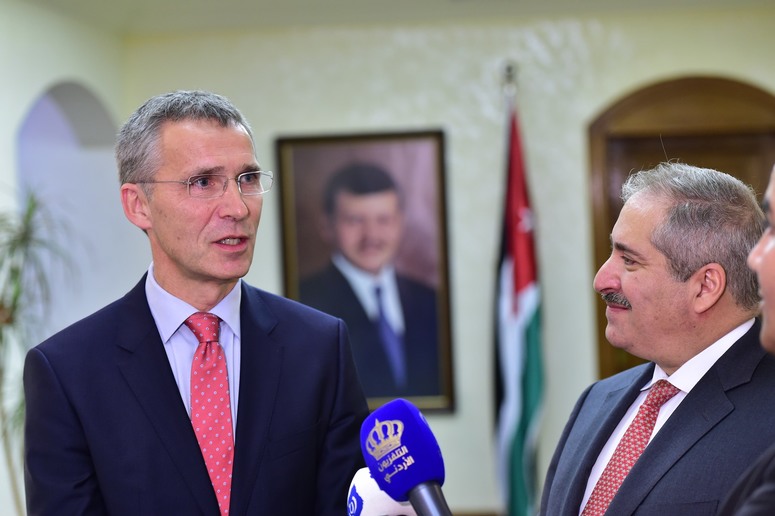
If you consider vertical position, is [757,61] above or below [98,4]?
below

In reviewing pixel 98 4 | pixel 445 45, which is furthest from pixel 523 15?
pixel 98 4

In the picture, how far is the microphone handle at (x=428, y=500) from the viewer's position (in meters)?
1.46

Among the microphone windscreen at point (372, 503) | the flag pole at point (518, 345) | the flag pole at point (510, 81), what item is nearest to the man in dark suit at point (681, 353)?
the microphone windscreen at point (372, 503)

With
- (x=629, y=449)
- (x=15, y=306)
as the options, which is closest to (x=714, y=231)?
(x=629, y=449)

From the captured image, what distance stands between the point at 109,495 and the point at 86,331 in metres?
0.32

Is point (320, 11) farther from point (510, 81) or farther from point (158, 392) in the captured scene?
point (158, 392)

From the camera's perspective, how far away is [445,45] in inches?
237

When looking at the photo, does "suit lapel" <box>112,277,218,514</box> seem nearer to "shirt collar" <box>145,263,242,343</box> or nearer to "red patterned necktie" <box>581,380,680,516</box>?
"shirt collar" <box>145,263,242,343</box>

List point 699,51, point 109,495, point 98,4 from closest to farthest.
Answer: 1. point 109,495
2. point 98,4
3. point 699,51

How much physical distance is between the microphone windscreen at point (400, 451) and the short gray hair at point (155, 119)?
727 millimetres

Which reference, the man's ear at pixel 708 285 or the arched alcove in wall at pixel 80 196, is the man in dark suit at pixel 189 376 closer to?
the man's ear at pixel 708 285

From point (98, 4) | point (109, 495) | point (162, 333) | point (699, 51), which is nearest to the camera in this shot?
point (109, 495)

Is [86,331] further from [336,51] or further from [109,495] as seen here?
[336,51]

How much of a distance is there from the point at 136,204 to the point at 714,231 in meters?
1.14
